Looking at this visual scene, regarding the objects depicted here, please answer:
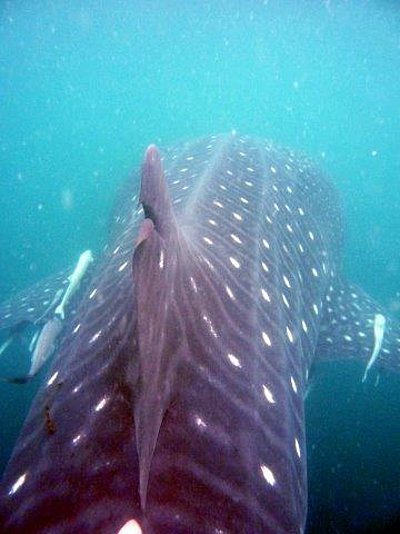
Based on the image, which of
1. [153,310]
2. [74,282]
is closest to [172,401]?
[153,310]

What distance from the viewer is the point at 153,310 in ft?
6.39

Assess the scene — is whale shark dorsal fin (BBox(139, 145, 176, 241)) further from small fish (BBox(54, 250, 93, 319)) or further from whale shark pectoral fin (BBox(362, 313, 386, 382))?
whale shark pectoral fin (BBox(362, 313, 386, 382))

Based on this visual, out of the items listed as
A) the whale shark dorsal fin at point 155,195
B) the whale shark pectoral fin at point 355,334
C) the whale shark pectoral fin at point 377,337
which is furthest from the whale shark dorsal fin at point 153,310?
the whale shark pectoral fin at point 377,337

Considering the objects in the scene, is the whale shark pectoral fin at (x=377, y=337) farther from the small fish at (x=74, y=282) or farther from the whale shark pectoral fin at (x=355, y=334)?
the small fish at (x=74, y=282)

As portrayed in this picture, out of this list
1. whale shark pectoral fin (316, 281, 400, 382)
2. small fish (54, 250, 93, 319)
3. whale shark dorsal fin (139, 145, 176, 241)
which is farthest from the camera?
whale shark pectoral fin (316, 281, 400, 382)

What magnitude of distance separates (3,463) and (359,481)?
5.03 metres

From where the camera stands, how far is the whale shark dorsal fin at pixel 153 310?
1692 mm

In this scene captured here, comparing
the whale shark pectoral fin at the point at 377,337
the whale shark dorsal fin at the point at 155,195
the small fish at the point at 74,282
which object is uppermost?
the small fish at the point at 74,282

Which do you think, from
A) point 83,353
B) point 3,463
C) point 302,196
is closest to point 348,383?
point 302,196

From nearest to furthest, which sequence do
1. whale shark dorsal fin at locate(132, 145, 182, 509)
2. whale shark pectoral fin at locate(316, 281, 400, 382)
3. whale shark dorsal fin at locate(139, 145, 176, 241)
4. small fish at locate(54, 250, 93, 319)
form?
whale shark dorsal fin at locate(132, 145, 182, 509), whale shark dorsal fin at locate(139, 145, 176, 241), small fish at locate(54, 250, 93, 319), whale shark pectoral fin at locate(316, 281, 400, 382)

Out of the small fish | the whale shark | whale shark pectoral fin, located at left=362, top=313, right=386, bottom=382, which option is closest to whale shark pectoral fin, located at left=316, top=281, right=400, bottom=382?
whale shark pectoral fin, located at left=362, top=313, right=386, bottom=382

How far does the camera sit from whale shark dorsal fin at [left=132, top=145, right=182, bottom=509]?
169 cm

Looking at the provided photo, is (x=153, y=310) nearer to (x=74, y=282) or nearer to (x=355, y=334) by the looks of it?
(x=74, y=282)

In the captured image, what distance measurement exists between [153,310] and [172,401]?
1.64ft
